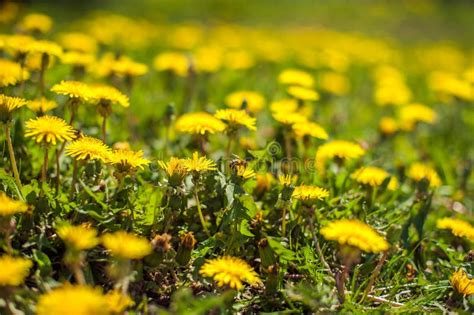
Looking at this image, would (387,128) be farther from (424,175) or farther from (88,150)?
(88,150)

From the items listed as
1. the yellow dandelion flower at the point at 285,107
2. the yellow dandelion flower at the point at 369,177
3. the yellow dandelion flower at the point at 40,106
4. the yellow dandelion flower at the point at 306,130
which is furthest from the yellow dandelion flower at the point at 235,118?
the yellow dandelion flower at the point at 40,106

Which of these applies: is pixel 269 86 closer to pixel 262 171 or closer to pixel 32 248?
pixel 262 171

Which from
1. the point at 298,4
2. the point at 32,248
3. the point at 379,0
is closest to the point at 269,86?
the point at 32,248

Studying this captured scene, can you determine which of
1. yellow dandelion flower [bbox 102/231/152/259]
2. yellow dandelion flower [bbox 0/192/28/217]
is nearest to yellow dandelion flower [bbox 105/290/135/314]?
yellow dandelion flower [bbox 102/231/152/259]

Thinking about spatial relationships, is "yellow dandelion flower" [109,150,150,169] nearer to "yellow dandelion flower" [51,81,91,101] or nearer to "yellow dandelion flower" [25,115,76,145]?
"yellow dandelion flower" [25,115,76,145]

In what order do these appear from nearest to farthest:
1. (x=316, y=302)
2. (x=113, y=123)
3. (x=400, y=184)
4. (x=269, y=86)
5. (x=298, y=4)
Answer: (x=316, y=302), (x=400, y=184), (x=113, y=123), (x=269, y=86), (x=298, y=4)
